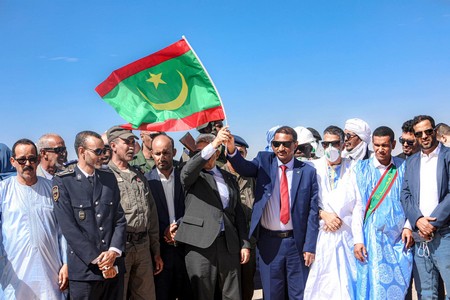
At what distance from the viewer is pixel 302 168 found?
5.12m

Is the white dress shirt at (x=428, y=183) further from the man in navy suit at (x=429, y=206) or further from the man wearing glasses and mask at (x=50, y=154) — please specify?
the man wearing glasses and mask at (x=50, y=154)

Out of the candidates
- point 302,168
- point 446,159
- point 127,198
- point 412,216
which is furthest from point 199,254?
point 446,159

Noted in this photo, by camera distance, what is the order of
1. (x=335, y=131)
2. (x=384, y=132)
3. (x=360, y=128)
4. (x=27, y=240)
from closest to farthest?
(x=27, y=240) → (x=384, y=132) → (x=335, y=131) → (x=360, y=128)

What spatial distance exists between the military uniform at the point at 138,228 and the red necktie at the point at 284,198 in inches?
52.9

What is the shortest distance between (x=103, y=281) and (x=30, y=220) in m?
0.86

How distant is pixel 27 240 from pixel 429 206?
12.8 ft

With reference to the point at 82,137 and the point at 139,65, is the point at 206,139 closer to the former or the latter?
the point at 139,65

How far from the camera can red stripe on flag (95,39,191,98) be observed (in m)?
5.04

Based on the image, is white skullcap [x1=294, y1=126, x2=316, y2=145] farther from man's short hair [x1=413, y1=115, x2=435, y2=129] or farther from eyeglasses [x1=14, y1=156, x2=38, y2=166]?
eyeglasses [x1=14, y1=156, x2=38, y2=166]

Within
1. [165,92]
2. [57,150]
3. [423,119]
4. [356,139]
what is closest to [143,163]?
[57,150]

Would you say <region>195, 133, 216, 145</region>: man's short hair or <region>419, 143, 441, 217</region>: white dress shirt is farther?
<region>195, 133, 216, 145</region>: man's short hair

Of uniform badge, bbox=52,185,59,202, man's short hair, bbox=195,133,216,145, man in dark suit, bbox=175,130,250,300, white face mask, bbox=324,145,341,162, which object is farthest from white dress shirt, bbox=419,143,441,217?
uniform badge, bbox=52,185,59,202

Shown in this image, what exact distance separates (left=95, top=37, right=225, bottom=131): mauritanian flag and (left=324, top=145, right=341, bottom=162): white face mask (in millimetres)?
1281

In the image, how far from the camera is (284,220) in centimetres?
497
